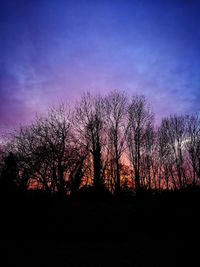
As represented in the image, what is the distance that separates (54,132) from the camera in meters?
24.4

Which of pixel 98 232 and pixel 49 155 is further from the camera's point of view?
pixel 49 155

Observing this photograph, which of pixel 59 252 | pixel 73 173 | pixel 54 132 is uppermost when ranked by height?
pixel 54 132

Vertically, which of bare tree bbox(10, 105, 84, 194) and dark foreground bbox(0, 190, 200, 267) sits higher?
bare tree bbox(10, 105, 84, 194)

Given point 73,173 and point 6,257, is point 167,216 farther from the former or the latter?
point 73,173

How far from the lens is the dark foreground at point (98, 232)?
6.24 meters

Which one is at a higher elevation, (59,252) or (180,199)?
(180,199)

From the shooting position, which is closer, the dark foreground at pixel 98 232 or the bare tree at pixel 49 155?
the dark foreground at pixel 98 232

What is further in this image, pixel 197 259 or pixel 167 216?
pixel 167 216

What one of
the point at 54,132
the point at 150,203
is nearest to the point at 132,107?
the point at 54,132

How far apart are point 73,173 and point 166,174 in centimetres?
2088

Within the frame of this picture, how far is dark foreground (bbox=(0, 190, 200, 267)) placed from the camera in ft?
20.5

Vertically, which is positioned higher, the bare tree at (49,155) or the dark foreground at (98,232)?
the bare tree at (49,155)

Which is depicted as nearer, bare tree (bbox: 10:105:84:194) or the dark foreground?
the dark foreground

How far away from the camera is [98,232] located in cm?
1059
